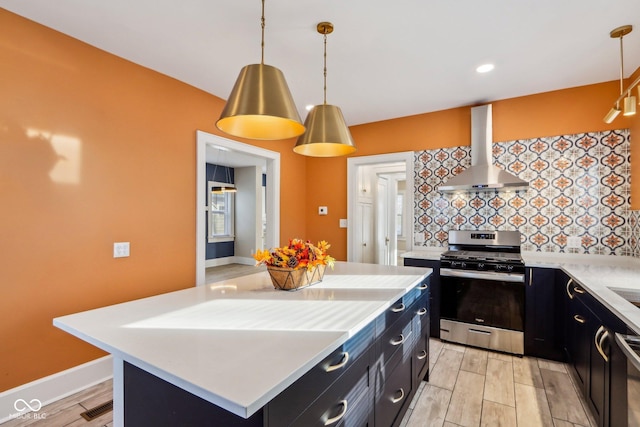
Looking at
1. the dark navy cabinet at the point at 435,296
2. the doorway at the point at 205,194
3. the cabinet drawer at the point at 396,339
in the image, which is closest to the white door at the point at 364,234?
the doorway at the point at 205,194

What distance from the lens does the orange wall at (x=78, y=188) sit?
2.00 meters

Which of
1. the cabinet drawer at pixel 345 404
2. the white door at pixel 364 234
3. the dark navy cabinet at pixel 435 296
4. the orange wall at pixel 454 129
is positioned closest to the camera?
the cabinet drawer at pixel 345 404

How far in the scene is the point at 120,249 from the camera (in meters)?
2.51

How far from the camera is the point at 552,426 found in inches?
74.5

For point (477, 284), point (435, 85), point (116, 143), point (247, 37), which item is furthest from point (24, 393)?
point (435, 85)

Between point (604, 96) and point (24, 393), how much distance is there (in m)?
5.23

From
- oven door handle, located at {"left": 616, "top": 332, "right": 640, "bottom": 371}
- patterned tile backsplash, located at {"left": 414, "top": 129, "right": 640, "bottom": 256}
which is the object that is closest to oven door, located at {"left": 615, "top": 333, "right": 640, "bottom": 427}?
oven door handle, located at {"left": 616, "top": 332, "right": 640, "bottom": 371}

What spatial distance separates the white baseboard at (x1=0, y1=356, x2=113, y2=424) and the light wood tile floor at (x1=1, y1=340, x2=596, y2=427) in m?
0.05

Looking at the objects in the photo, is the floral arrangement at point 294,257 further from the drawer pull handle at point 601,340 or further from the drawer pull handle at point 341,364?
the drawer pull handle at point 601,340

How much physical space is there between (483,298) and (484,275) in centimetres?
22

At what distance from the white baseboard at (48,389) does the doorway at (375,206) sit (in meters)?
2.96

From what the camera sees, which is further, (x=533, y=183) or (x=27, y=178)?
(x=533, y=183)

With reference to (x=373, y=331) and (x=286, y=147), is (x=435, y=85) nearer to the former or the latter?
(x=286, y=147)

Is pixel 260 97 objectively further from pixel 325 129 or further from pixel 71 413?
pixel 71 413
